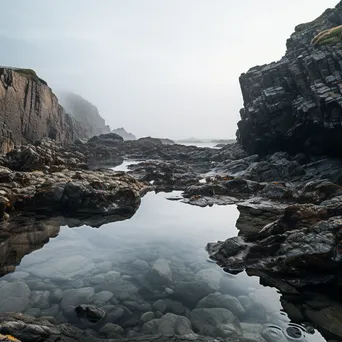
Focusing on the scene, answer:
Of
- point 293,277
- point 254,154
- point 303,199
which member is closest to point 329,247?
point 293,277

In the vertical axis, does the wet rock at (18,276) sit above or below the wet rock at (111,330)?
above

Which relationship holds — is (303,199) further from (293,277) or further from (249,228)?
(293,277)

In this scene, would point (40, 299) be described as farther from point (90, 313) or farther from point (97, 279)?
point (97, 279)

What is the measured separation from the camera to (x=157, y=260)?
15.1m

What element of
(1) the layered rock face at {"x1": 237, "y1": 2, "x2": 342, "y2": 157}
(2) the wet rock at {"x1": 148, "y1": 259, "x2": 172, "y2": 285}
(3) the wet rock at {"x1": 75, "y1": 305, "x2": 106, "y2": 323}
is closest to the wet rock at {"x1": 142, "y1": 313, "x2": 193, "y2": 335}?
(3) the wet rock at {"x1": 75, "y1": 305, "x2": 106, "y2": 323}

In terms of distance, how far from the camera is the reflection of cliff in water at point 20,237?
14.2 meters

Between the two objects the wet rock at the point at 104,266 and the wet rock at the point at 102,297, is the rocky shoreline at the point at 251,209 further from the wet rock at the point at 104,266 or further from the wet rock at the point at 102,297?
the wet rock at the point at 104,266

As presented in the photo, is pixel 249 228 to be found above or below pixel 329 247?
below

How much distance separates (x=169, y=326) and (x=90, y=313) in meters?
2.83

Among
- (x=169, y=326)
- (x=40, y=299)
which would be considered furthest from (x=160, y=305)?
(x=40, y=299)

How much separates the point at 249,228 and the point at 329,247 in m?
8.71

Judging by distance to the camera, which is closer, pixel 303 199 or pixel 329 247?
→ pixel 329 247

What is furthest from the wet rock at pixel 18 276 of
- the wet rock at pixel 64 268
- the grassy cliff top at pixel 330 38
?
the grassy cliff top at pixel 330 38

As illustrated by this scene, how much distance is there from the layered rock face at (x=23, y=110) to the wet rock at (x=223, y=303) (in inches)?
1859
